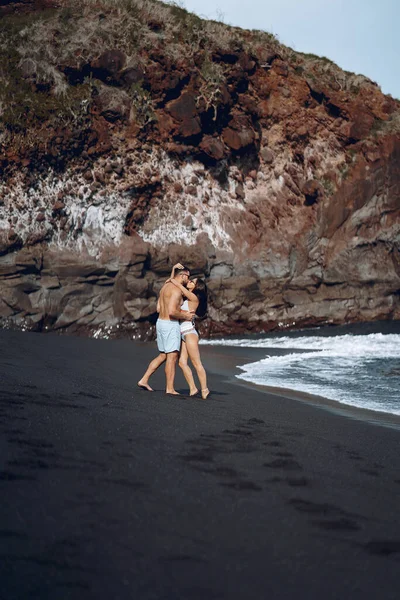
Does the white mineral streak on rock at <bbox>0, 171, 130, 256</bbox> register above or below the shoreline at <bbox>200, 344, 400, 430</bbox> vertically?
above

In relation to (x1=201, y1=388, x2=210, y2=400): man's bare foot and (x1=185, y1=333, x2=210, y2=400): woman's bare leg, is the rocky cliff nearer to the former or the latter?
(x1=185, y1=333, x2=210, y2=400): woman's bare leg

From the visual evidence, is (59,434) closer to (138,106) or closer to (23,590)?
(23,590)

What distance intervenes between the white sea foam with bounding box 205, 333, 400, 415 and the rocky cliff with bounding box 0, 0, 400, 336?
4.68 metres

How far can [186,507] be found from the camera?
2990 mm

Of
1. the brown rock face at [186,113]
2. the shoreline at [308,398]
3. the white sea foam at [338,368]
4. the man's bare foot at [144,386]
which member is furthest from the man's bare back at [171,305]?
the brown rock face at [186,113]

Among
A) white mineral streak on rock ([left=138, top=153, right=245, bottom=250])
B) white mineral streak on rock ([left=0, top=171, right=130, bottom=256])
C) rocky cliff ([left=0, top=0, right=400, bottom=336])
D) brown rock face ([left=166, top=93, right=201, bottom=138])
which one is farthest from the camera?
brown rock face ([left=166, top=93, right=201, bottom=138])

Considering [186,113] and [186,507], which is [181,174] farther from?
[186,507]

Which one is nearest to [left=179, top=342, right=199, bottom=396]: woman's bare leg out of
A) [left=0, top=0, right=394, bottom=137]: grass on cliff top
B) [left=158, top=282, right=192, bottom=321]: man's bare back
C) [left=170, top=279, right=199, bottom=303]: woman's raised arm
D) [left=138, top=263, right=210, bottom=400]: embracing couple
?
[left=138, top=263, right=210, bottom=400]: embracing couple

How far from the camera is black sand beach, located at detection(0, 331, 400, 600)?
229 cm

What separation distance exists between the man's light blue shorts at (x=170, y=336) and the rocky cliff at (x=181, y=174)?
46.2 ft

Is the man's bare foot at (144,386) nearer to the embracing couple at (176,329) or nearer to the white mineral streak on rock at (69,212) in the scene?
the embracing couple at (176,329)

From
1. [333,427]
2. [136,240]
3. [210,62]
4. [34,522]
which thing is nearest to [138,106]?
[210,62]

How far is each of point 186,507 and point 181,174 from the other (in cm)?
2395

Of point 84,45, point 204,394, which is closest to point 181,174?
point 84,45
